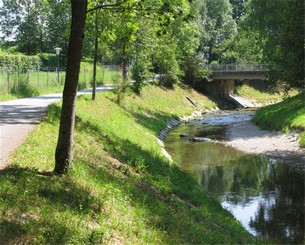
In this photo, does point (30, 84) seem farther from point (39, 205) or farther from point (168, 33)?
point (39, 205)

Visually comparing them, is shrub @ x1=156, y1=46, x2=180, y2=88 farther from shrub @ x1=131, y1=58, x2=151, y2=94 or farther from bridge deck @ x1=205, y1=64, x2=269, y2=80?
bridge deck @ x1=205, y1=64, x2=269, y2=80

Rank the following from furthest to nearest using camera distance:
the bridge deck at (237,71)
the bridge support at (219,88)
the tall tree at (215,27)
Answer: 1. the tall tree at (215,27)
2. the bridge support at (219,88)
3. the bridge deck at (237,71)

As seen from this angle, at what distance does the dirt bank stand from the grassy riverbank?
365 inches

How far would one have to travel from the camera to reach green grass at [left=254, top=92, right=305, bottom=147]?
31.0m

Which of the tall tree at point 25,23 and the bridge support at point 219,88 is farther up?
the tall tree at point 25,23

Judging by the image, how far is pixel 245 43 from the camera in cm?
7769

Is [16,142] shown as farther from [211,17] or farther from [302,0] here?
[211,17]

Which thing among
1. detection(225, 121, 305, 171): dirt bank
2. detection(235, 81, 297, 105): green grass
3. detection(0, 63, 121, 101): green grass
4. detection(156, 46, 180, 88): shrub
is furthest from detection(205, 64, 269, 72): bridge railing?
detection(225, 121, 305, 171): dirt bank

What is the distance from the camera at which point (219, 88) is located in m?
68.7

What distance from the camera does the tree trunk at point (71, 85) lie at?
8961mm

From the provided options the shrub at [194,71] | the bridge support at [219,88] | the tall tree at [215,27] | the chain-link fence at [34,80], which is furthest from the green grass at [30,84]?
the tall tree at [215,27]

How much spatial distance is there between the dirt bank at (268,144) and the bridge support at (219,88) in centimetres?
2984

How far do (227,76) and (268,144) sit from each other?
129ft

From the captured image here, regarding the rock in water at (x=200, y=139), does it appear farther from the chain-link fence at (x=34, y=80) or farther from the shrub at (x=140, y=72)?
the chain-link fence at (x=34, y=80)
